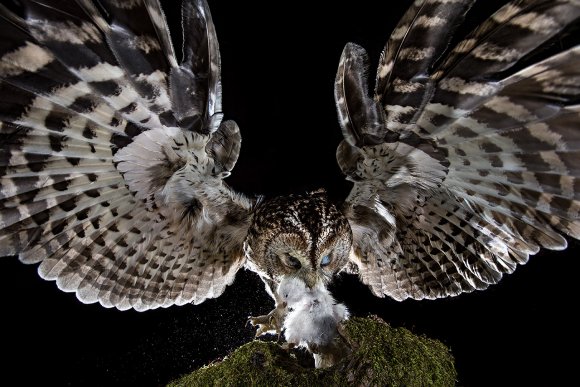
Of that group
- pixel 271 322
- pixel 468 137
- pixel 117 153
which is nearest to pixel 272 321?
pixel 271 322

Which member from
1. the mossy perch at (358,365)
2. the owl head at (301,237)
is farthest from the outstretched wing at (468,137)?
the mossy perch at (358,365)

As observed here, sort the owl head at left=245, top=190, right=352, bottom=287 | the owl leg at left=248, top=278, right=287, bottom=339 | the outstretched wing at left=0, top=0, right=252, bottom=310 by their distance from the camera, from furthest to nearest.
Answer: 1. the owl leg at left=248, top=278, right=287, bottom=339
2. the owl head at left=245, top=190, right=352, bottom=287
3. the outstretched wing at left=0, top=0, right=252, bottom=310

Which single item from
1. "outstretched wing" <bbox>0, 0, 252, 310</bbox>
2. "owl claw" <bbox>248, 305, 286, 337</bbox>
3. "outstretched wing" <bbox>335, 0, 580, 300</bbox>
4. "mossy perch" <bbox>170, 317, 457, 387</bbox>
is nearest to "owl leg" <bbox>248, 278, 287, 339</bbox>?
"owl claw" <bbox>248, 305, 286, 337</bbox>

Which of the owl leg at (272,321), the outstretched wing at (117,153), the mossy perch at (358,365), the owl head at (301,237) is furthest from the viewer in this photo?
the owl leg at (272,321)

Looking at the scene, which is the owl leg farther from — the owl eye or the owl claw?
the owl eye

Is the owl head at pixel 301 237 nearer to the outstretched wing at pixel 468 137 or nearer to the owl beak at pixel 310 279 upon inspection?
the owl beak at pixel 310 279

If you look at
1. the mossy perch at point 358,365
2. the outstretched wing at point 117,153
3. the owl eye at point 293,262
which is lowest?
the mossy perch at point 358,365

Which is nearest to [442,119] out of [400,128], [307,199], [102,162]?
[400,128]
